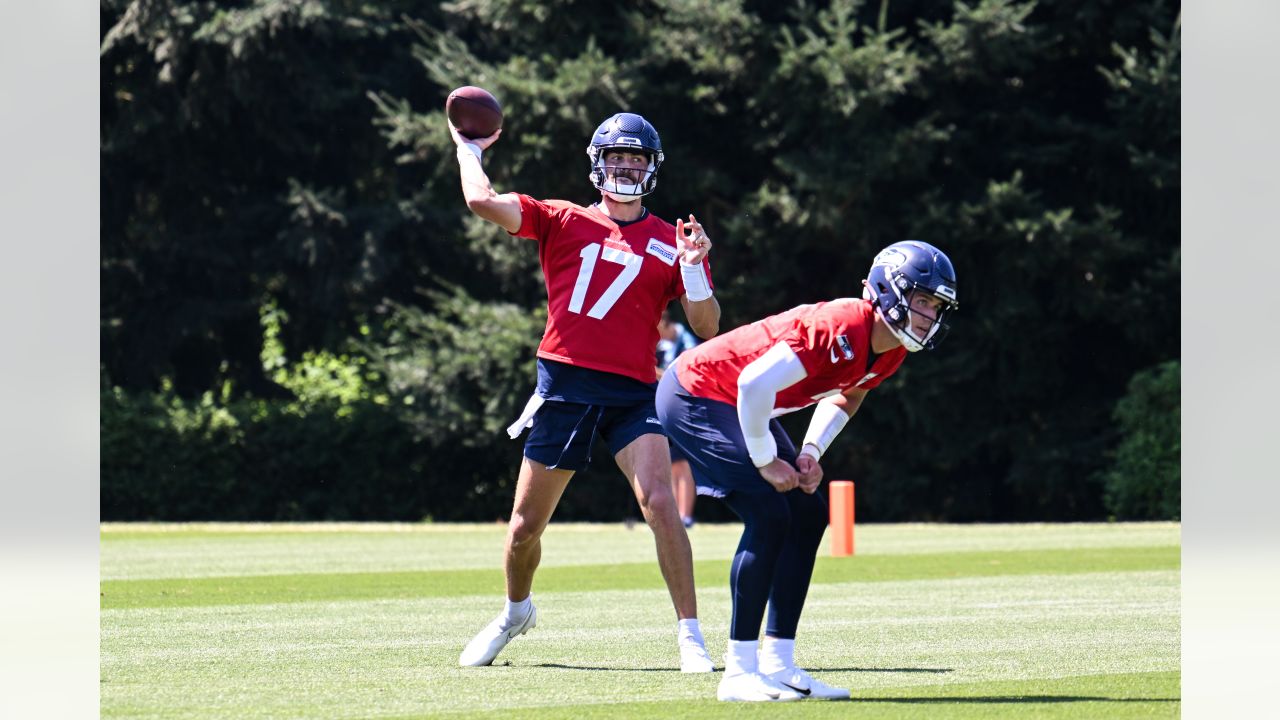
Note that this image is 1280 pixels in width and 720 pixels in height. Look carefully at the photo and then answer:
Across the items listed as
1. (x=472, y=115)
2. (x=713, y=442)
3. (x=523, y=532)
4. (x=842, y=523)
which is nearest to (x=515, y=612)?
(x=523, y=532)

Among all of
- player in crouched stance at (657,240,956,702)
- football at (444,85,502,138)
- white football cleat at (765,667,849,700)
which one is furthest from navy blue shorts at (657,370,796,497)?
football at (444,85,502,138)

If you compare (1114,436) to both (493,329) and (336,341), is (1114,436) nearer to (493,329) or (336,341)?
(493,329)

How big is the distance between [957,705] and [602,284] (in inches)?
99.9

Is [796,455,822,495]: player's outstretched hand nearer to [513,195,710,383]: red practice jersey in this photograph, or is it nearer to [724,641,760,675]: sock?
[724,641,760,675]: sock

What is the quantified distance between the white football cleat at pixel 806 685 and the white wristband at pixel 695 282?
1.71m

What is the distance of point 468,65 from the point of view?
25.7 m

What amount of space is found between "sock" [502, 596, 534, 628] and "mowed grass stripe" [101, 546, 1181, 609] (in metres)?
3.38

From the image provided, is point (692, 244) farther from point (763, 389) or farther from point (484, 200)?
point (763, 389)

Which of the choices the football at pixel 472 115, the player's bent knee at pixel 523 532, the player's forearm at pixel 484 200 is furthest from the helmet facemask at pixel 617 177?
the player's bent knee at pixel 523 532

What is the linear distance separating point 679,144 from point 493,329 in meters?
3.73

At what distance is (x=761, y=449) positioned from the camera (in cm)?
672

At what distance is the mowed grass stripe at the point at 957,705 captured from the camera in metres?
6.30

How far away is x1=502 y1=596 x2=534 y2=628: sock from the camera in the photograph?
812 centimetres
